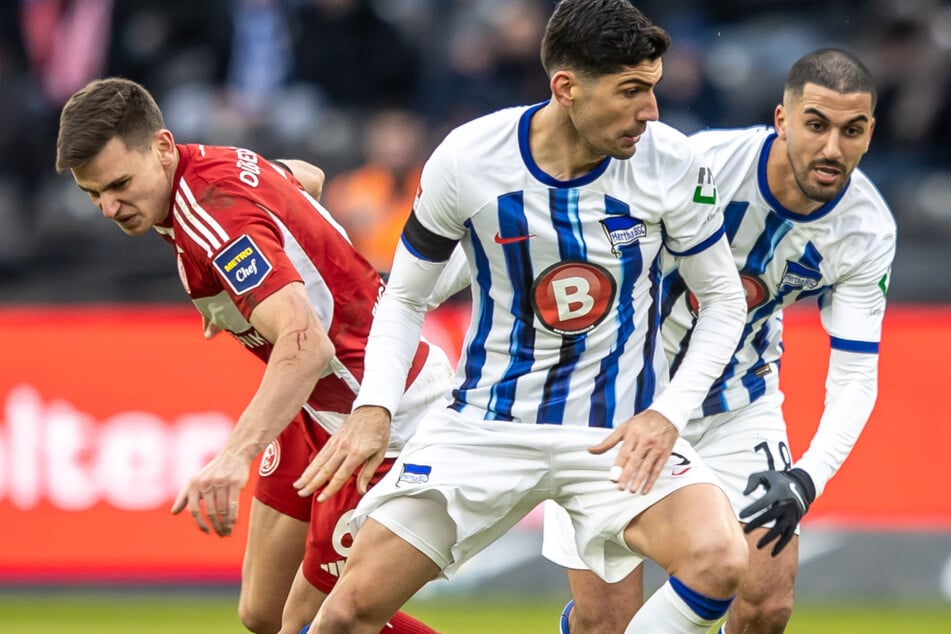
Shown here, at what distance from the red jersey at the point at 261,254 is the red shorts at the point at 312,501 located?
231 millimetres

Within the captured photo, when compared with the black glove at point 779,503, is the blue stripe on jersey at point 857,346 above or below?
above

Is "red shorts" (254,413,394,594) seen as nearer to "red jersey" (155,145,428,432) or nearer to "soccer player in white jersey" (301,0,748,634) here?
"red jersey" (155,145,428,432)

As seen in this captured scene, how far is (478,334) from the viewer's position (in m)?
5.14

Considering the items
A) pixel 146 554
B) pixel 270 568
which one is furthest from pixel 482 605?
pixel 270 568

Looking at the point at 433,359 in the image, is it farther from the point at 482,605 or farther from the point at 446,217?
the point at 482,605

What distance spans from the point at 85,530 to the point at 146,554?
0.38 meters

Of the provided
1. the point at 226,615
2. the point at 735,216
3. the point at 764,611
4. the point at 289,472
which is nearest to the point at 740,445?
the point at 764,611

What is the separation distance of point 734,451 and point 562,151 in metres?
1.54

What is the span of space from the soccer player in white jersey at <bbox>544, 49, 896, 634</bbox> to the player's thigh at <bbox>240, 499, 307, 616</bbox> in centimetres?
93

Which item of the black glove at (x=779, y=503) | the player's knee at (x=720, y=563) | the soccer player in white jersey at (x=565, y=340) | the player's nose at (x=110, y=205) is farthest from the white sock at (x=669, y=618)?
the player's nose at (x=110, y=205)

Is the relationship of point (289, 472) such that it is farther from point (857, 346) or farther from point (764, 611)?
point (857, 346)

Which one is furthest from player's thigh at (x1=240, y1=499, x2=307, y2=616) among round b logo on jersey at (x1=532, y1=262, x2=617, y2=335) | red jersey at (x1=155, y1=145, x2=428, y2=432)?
round b logo on jersey at (x1=532, y1=262, x2=617, y2=335)

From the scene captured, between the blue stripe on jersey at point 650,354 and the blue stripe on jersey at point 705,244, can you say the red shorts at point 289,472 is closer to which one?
the blue stripe on jersey at point 650,354

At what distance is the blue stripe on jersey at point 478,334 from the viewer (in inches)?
199
